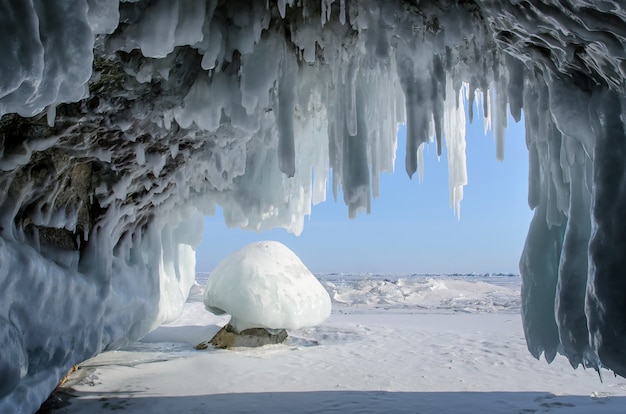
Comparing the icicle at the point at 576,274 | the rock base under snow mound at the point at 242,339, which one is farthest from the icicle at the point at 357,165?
the rock base under snow mound at the point at 242,339

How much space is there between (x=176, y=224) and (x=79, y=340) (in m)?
3.01

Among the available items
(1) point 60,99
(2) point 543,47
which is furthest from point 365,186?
(1) point 60,99

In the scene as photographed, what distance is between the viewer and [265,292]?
977 cm

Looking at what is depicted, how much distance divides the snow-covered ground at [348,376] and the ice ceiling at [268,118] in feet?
5.37

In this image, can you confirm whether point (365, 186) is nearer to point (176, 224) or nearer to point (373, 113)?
point (373, 113)

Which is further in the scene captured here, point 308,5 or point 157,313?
point 157,313

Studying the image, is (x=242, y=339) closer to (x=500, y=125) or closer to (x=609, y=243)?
(x=500, y=125)

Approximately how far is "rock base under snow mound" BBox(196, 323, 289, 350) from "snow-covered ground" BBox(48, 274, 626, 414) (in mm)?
236

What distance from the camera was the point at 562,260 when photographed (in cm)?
311

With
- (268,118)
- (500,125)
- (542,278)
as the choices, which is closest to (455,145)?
(500,125)

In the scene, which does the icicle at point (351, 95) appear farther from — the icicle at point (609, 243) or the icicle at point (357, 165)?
the icicle at point (609, 243)

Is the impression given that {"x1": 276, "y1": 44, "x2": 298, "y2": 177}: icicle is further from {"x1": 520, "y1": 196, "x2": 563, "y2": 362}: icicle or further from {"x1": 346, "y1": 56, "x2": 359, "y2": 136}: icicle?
{"x1": 520, "y1": 196, "x2": 563, "y2": 362}: icicle

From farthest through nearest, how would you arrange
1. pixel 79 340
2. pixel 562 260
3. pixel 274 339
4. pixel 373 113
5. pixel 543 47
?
1. pixel 274 339
2. pixel 373 113
3. pixel 79 340
4. pixel 562 260
5. pixel 543 47

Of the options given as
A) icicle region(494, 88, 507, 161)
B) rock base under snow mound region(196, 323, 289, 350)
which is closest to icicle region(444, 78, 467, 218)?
icicle region(494, 88, 507, 161)
